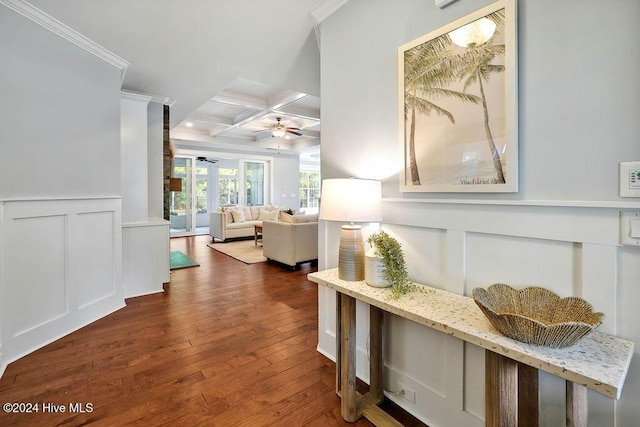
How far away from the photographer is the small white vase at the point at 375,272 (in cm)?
146

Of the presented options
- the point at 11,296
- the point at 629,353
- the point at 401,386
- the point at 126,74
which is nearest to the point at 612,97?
the point at 629,353

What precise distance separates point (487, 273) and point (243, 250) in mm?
5284

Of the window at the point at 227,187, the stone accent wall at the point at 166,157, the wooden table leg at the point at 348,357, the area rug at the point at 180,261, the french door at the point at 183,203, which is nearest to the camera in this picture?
the wooden table leg at the point at 348,357

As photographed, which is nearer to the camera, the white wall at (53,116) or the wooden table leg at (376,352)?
the wooden table leg at (376,352)

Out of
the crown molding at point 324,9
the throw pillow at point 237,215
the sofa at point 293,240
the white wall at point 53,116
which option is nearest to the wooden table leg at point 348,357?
the crown molding at point 324,9

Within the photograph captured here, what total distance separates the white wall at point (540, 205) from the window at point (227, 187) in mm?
7981

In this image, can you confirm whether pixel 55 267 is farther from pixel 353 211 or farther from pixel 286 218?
pixel 286 218

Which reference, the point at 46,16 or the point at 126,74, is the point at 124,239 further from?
the point at 46,16

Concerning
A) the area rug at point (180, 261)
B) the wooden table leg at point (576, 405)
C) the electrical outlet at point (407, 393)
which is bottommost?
the electrical outlet at point (407, 393)

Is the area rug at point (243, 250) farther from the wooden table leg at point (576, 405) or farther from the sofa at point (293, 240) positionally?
the wooden table leg at point (576, 405)

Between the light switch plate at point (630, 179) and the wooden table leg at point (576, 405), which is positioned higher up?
the light switch plate at point (630, 179)

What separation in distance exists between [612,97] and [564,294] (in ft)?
2.28

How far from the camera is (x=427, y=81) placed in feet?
4.82

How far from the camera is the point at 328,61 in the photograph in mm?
2123
